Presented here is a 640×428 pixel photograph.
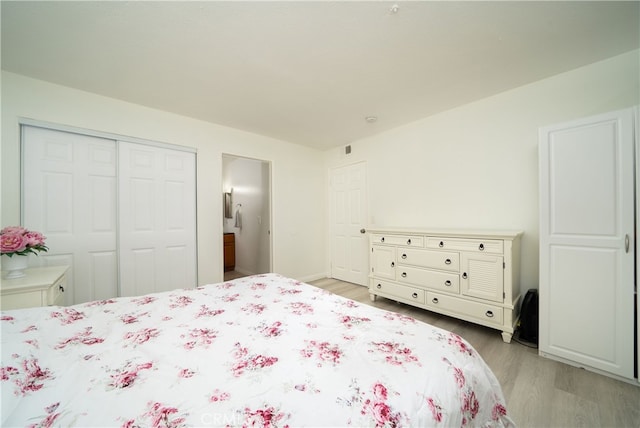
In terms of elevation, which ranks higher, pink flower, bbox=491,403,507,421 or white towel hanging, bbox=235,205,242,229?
A: white towel hanging, bbox=235,205,242,229

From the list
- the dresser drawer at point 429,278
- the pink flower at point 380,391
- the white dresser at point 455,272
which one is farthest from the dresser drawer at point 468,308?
the pink flower at point 380,391

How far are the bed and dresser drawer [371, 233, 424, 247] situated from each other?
5.39 feet

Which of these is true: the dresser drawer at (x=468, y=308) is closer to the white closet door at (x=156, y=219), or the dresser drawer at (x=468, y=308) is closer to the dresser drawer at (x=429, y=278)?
the dresser drawer at (x=429, y=278)

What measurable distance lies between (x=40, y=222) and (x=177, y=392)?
2.64 meters

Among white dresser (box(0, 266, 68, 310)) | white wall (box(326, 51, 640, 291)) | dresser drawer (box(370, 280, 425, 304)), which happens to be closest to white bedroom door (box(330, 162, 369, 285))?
white wall (box(326, 51, 640, 291))

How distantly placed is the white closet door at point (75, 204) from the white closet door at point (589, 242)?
4099 mm

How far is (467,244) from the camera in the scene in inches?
92.2

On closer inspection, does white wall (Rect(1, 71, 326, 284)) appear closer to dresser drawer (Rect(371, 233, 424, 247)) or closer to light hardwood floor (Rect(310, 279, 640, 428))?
dresser drawer (Rect(371, 233, 424, 247))

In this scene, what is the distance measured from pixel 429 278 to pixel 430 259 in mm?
213

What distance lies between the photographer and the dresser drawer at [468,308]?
2.19m

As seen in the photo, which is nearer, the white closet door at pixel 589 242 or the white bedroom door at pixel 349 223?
the white closet door at pixel 589 242

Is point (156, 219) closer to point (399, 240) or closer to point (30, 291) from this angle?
point (30, 291)

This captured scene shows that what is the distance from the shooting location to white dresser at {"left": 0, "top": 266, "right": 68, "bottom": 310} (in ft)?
5.09

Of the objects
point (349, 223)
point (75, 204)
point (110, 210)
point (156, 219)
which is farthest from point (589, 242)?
point (75, 204)
